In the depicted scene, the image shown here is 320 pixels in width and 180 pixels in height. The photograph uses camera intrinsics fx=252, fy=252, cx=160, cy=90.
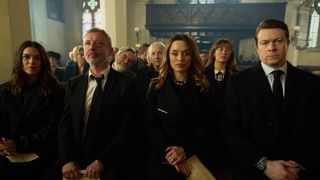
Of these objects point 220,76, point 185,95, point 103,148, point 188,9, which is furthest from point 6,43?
point 188,9

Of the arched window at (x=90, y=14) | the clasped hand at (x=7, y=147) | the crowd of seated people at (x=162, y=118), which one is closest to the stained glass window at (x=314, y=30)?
the arched window at (x=90, y=14)

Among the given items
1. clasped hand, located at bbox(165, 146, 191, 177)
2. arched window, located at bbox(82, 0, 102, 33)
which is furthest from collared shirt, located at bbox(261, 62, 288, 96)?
arched window, located at bbox(82, 0, 102, 33)

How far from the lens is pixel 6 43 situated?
11.0 ft

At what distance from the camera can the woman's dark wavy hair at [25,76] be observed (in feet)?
7.79

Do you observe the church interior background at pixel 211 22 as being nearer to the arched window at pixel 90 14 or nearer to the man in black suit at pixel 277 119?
the arched window at pixel 90 14

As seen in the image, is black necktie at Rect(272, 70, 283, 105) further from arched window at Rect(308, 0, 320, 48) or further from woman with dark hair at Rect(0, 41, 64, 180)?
arched window at Rect(308, 0, 320, 48)

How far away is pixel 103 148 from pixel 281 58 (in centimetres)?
161

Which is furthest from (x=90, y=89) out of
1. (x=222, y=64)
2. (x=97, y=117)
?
(x=222, y=64)

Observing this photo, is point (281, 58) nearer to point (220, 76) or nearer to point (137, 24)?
point (220, 76)

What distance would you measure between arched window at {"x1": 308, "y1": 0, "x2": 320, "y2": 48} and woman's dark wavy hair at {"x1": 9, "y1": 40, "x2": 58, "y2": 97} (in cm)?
1492

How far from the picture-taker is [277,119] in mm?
1857

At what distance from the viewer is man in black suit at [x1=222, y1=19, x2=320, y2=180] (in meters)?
1.83

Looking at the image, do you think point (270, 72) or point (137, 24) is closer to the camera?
point (270, 72)

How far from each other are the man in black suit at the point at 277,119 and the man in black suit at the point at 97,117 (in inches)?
38.4
